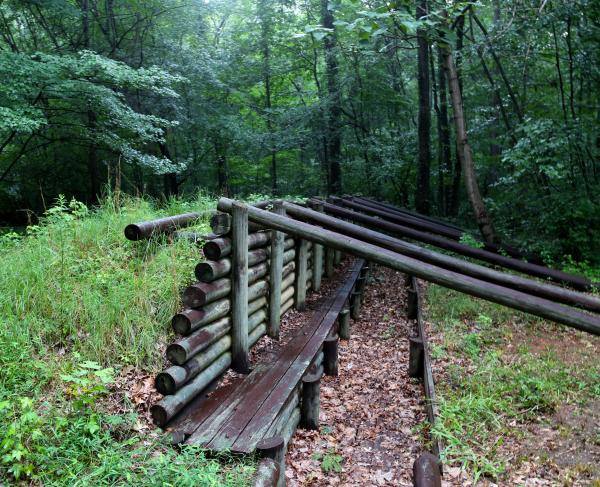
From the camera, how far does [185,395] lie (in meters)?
4.02

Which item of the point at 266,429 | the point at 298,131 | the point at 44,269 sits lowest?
the point at 266,429

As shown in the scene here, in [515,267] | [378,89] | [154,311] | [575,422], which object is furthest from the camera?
[378,89]

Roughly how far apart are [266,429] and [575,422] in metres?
3.04

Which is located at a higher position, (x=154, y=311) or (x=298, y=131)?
(x=298, y=131)

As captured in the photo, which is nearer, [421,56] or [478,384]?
[478,384]

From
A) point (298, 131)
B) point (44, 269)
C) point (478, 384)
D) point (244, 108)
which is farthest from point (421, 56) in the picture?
point (44, 269)

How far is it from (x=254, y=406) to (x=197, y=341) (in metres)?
0.85

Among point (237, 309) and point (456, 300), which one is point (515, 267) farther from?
point (237, 309)

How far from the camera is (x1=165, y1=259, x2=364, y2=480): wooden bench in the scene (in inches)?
144

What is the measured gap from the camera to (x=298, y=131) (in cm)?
1816

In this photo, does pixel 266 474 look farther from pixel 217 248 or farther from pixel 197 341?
pixel 217 248

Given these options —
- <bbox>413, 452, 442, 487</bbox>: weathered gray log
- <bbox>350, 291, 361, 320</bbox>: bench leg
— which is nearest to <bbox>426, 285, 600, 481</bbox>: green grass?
<bbox>413, 452, 442, 487</bbox>: weathered gray log

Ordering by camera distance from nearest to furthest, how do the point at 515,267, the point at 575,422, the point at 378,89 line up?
the point at 575,422, the point at 515,267, the point at 378,89

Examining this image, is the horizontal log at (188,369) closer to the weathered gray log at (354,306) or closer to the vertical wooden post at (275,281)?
the vertical wooden post at (275,281)
